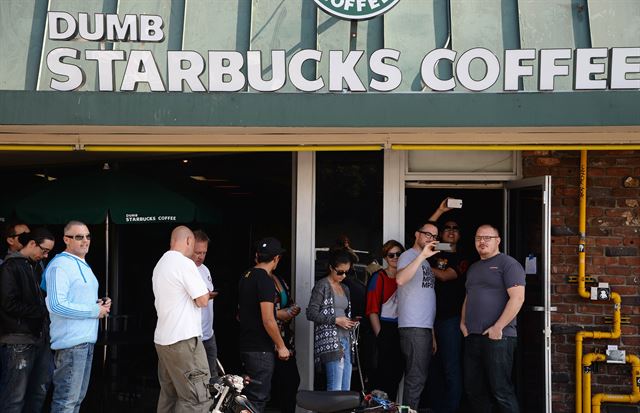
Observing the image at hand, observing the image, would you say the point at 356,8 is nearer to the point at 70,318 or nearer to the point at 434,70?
the point at 434,70

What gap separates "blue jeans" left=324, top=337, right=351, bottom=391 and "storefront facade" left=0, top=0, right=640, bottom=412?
1.01 m

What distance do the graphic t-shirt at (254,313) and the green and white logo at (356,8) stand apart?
2602 millimetres

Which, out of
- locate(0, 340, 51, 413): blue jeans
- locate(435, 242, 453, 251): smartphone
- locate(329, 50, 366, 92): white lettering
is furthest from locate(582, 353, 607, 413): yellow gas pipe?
locate(0, 340, 51, 413): blue jeans

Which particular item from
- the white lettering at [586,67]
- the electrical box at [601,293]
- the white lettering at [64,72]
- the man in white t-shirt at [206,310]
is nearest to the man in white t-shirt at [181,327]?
the man in white t-shirt at [206,310]

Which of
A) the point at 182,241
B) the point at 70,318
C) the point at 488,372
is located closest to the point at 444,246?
the point at 488,372

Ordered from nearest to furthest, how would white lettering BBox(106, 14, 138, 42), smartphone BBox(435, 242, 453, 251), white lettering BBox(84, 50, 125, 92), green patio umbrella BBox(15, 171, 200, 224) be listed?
white lettering BBox(84, 50, 125, 92) < white lettering BBox(106, 14, 138, 42) < smartphone BBox(435, 242, 453, 251) < green patio umbrella BBox(15, 171, 200, 224)

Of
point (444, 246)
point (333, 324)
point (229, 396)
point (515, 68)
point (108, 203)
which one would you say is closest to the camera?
point (229, 396)

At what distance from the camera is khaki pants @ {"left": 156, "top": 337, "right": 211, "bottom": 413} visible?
286 inches

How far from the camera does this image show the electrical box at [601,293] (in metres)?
8.95

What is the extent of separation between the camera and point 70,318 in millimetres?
7492

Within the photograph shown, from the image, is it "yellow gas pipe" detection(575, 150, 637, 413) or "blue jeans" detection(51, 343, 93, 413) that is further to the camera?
"yellow gas pipe" detection(575, 150, 637, 413)

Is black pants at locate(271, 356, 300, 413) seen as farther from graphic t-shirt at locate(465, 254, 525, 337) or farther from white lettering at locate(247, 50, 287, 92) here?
white lettering at locate(247, 50, 287, 92)

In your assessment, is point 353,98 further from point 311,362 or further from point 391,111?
point 311,362

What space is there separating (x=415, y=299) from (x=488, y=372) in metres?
0.94
